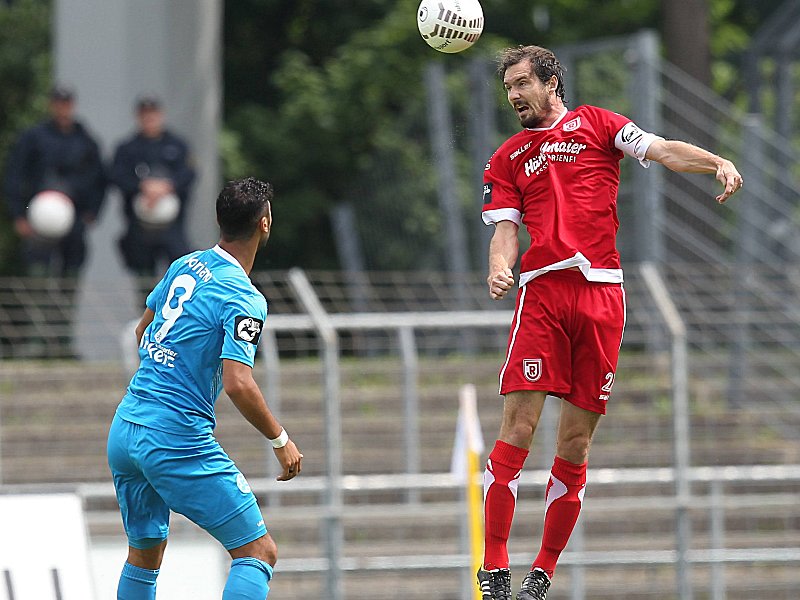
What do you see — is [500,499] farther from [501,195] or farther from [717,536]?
[717,536]

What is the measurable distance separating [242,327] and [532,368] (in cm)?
128

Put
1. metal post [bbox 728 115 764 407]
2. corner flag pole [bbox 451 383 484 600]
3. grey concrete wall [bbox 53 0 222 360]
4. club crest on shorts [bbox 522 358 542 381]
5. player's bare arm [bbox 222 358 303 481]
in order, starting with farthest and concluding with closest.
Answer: grey concrete wall [bbox 53 0 222 360] < metal post [bbox 728 115 764 407] < corner flag pole [bbox 451 383 484 600] < club crest on shorts [bbox 522 358 542 381] < player's bare arm [bbox 222 358 303 481]

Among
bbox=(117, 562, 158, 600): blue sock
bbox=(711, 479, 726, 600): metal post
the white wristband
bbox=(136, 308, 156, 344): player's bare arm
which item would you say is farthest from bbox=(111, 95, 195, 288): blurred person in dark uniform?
the white wristband

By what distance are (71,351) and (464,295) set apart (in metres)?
3.79

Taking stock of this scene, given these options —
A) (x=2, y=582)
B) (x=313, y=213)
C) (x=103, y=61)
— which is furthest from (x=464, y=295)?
(x=313, y=213)

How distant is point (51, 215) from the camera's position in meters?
12.8

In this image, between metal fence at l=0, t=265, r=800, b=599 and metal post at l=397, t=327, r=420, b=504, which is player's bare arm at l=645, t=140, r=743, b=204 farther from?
metal post at l=397, t=327, r=420, b=504

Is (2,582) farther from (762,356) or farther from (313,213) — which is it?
(313,213)

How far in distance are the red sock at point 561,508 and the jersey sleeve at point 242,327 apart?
154 centimetres

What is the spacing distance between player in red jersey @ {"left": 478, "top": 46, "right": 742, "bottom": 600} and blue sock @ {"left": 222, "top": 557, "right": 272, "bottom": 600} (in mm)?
931

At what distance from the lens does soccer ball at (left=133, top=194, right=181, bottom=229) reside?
42.2 feet

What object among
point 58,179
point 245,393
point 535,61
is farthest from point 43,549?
point 58,179

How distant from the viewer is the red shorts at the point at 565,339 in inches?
280

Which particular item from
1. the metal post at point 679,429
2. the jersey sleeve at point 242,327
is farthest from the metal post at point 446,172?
the jersey sleeve at point 242,327
